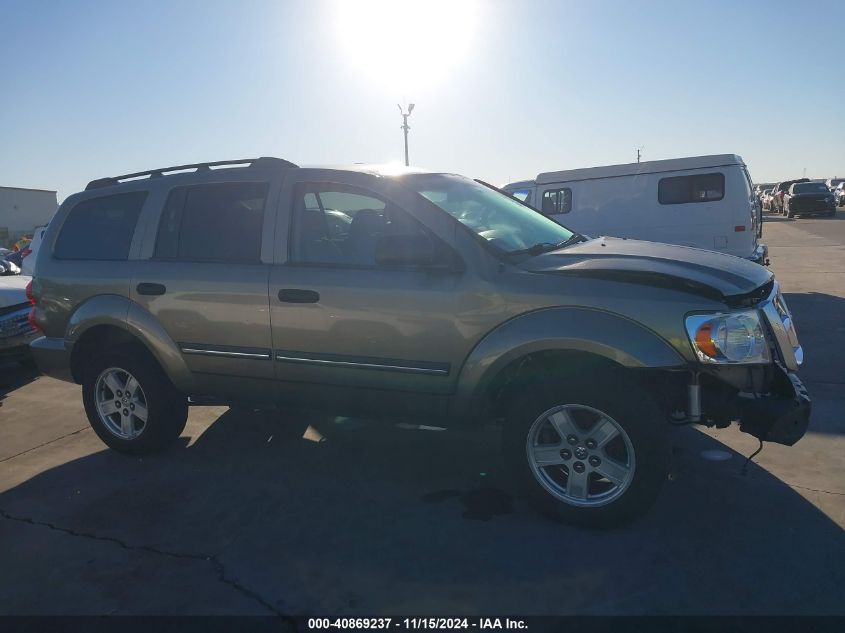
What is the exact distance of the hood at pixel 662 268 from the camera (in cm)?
305

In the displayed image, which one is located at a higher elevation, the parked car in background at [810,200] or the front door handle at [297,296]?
the parked car in background at [810,200]

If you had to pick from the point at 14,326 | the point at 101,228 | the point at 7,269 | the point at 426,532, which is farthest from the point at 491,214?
the point at 7,269

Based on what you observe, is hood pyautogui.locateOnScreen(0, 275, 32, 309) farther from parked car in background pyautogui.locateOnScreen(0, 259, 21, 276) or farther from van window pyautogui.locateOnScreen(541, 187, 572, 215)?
van window pyautogui.locateOnScreen(541, 187, 572, 215)

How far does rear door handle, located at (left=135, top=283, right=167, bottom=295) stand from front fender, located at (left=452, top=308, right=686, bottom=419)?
2118mm

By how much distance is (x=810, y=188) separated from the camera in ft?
108

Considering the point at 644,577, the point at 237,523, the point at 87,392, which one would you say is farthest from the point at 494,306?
the point at 87,392

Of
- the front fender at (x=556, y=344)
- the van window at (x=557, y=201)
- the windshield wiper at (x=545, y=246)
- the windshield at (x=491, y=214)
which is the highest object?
the van window at (x=557, y=201)

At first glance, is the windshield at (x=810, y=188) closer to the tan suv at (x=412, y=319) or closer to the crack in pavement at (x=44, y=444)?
the tan suv at (x=412, y=319)

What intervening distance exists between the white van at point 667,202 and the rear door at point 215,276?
6.60 m

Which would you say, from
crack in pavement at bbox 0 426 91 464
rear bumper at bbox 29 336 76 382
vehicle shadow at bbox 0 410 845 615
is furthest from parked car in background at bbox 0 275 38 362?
vehicle shadow at bbox 0 410 845 615

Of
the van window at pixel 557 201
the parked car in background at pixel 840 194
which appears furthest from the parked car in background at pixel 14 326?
the parked car in background at pixel 840 194

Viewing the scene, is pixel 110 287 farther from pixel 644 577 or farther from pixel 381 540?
pixel 644 577

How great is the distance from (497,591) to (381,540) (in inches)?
28.2

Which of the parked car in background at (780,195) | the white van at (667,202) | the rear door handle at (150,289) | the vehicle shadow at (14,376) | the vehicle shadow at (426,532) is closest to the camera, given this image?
the vehicle shadow at (426,532)
